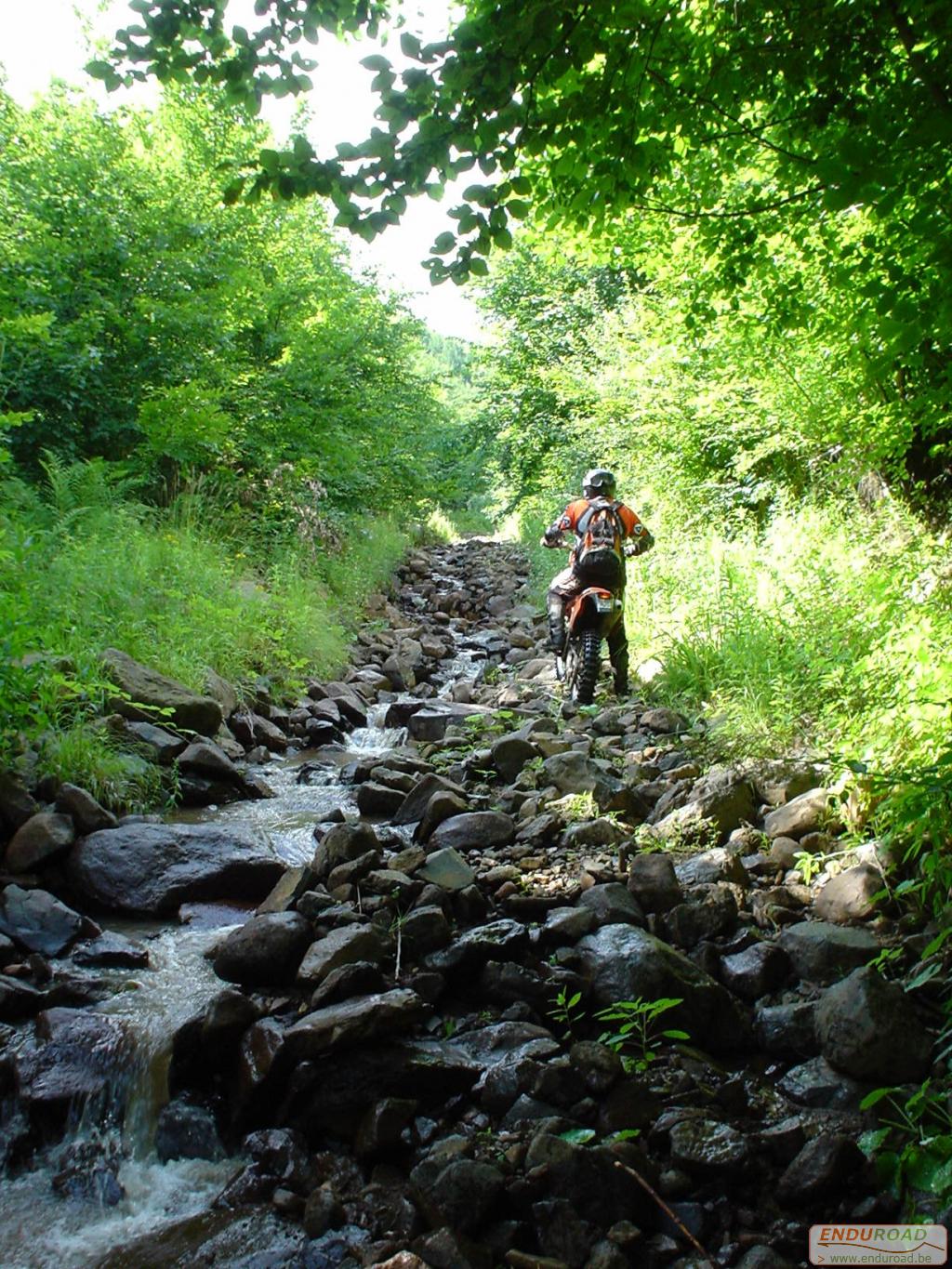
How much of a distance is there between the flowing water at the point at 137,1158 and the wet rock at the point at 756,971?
1.85 meters

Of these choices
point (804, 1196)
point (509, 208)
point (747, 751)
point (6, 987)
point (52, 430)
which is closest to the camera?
point (804, 1196)

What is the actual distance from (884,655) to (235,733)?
4910 millimetres

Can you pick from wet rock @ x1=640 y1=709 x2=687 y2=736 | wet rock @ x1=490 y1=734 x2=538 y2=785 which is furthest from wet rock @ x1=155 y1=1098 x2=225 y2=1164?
wet rock @ x1=640 y1=709 x2=687 y2=736

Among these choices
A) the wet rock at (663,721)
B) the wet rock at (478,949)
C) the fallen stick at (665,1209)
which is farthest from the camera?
the wet rock at (663,721)

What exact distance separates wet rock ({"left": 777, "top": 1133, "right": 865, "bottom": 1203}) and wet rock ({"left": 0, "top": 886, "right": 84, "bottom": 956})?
3.01m

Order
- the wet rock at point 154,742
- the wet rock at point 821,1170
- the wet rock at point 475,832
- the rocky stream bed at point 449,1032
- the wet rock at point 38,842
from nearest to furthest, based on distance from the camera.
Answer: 1. the wet rock at point 821,1170
2. the rocky stream bed at point 449,1032
3. the wet rock at point 38,842
4. the wet rock at point 475,832
5. the wet rock at point 154,742

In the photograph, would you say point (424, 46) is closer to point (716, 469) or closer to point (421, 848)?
point (421, 848)

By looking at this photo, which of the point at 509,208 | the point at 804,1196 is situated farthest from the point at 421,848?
the point at 509,208

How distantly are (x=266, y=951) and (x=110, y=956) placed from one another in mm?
765

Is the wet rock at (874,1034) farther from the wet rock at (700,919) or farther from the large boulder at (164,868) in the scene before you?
the large boulder at (164,868)

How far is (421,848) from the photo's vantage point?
4.61 metres

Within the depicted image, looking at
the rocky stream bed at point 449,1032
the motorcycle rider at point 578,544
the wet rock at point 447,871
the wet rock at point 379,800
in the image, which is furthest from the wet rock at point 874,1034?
the motorcycle rider at point 578,544

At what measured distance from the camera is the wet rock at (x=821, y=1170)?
2.41m

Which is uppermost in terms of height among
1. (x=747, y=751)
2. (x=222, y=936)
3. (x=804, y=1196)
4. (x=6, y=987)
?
(x=747, y=751)
